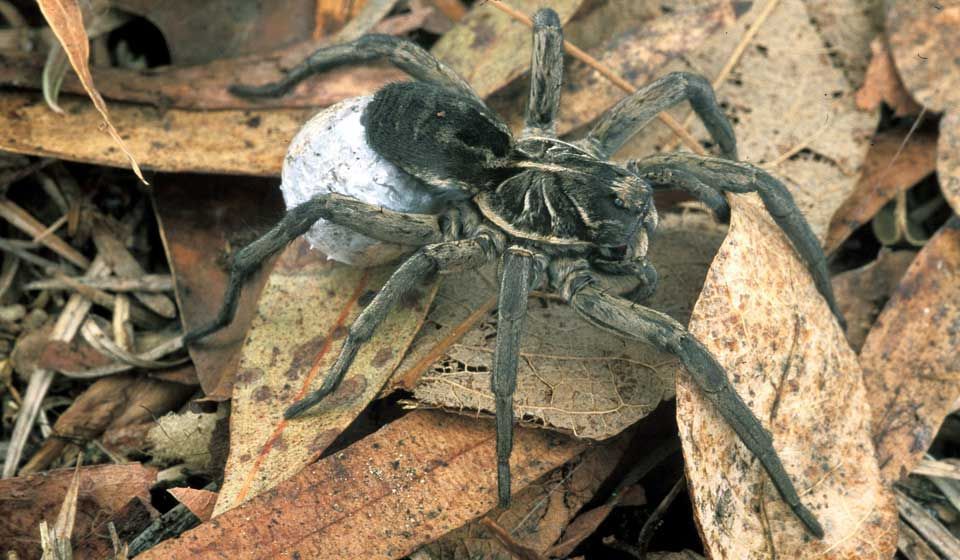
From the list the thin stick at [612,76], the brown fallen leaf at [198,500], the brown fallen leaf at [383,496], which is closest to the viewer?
the brown fallen leaf at [383,496]

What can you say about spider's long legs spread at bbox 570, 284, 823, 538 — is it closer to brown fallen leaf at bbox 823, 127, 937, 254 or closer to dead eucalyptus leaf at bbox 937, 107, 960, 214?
brown fallen leaf at bbox 823, 127, 937, 254

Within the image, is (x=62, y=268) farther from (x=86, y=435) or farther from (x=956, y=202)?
(x=956, y=202)

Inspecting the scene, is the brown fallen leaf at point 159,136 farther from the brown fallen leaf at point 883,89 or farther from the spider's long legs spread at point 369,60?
the brown fallen leaf at point 883,89

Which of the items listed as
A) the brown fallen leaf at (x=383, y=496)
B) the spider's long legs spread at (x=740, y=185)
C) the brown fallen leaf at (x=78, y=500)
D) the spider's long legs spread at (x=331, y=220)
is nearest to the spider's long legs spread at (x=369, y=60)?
the spider's long legs spread at (x=331, y=220)

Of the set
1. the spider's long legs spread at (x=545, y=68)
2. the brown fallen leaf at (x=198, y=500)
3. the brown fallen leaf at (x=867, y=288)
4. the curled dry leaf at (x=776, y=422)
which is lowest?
the curled dry leaf at (x=776, y=422)

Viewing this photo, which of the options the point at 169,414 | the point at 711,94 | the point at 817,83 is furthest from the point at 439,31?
the point at 169,414

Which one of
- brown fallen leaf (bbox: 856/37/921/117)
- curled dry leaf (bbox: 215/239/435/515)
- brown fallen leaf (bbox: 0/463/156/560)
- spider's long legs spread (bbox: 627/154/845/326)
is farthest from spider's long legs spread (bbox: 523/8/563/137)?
brown fallen leaf (bbox: 0/463/156/560)
